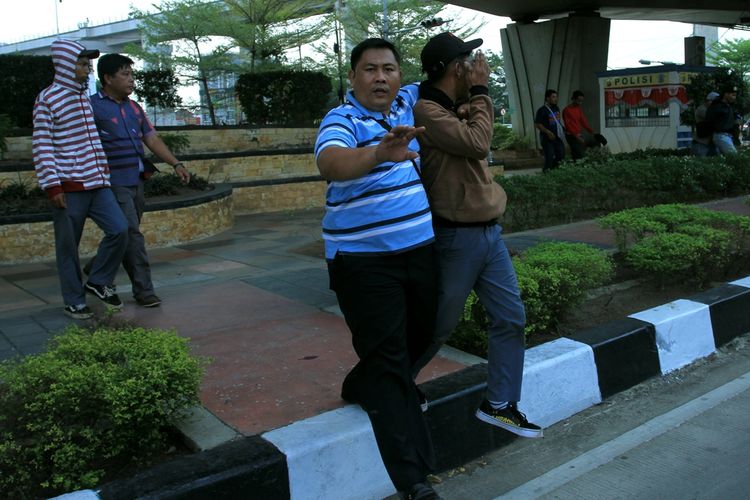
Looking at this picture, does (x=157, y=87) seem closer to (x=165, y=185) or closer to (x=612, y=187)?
(x=165, y=185)

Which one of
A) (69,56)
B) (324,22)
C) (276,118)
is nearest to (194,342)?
(69,56)

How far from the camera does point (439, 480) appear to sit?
3.02 m

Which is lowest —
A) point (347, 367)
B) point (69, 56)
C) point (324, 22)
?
point (347, 367)

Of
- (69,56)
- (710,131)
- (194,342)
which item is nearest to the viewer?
(194,342)

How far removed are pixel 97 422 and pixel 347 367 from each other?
146 cm

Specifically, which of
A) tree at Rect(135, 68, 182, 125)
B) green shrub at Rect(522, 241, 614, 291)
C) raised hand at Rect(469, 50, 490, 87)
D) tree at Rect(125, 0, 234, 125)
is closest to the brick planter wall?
green shrub at Rect(522, 241, 614, 291)

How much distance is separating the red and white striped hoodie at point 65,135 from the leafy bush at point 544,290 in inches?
102

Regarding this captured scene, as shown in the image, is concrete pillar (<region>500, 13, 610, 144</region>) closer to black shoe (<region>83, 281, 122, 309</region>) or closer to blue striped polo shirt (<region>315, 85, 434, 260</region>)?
black shoe (<region>83, 281, 122, 309</region>)

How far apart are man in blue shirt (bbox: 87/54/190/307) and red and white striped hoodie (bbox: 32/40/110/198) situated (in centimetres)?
26

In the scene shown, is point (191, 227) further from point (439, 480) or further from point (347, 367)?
point (439, 480)

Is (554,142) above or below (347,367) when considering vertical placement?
above

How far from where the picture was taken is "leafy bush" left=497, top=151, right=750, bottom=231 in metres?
8.03

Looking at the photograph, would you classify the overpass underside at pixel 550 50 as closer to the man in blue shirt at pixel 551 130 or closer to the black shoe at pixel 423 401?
the man in blue shirt at pixel 551 130

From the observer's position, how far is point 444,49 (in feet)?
9.29
